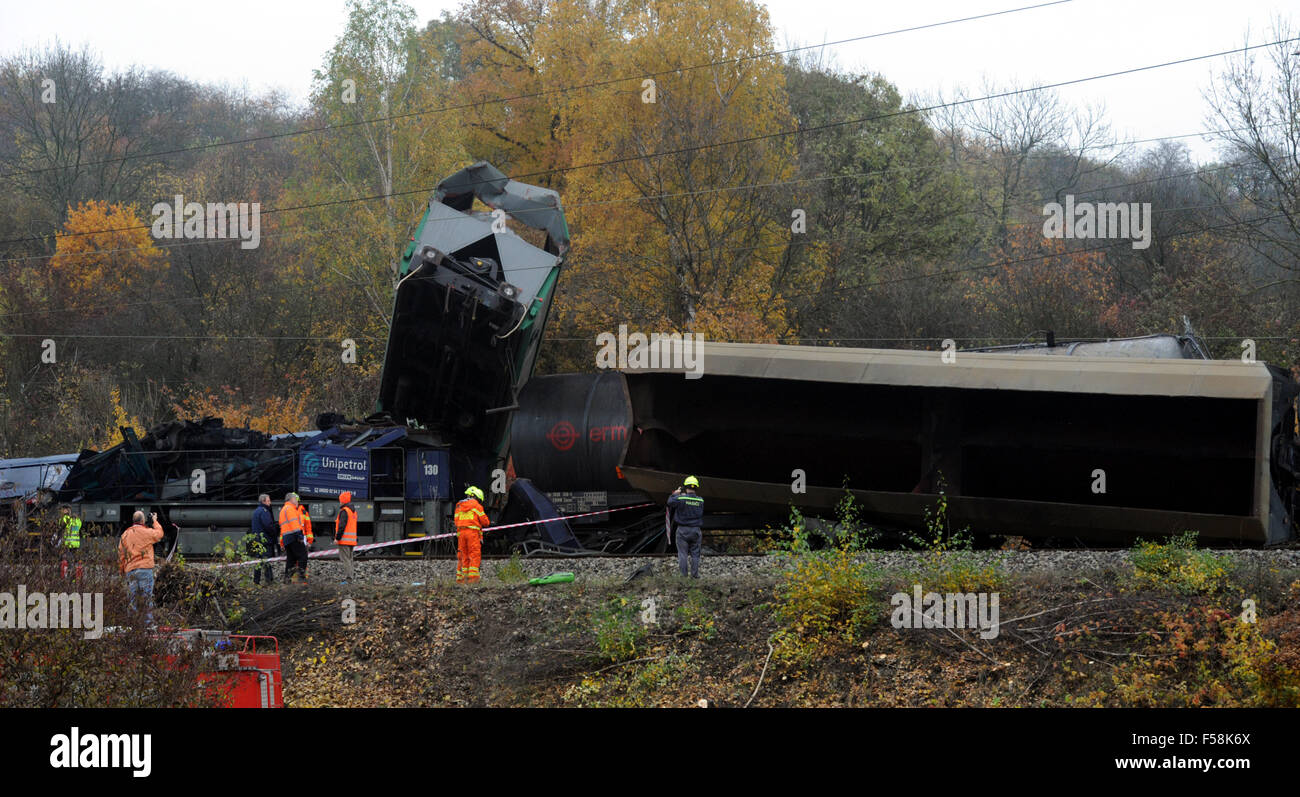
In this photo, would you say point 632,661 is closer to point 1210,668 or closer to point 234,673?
point 234,673

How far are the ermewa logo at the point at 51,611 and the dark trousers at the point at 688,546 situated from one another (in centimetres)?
631

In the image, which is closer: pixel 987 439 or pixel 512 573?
pixel 987 439

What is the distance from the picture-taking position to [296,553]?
47.4 ft

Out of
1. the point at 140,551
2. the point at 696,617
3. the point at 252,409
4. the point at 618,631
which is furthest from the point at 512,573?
the point at 252,409

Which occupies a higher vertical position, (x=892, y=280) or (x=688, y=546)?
(x=892, y=280)

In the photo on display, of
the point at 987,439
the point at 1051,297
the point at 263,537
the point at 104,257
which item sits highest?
the point at 104,257

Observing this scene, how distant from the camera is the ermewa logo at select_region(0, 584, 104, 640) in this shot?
7051 mm

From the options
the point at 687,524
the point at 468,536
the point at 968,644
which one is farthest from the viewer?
the point at 468,536

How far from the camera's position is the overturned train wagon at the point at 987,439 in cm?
1215

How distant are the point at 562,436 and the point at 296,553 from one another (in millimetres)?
5151

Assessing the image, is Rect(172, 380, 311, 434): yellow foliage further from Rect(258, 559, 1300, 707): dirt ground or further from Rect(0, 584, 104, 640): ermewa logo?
Rect(0, 584, 104, 640): ermewa logo
